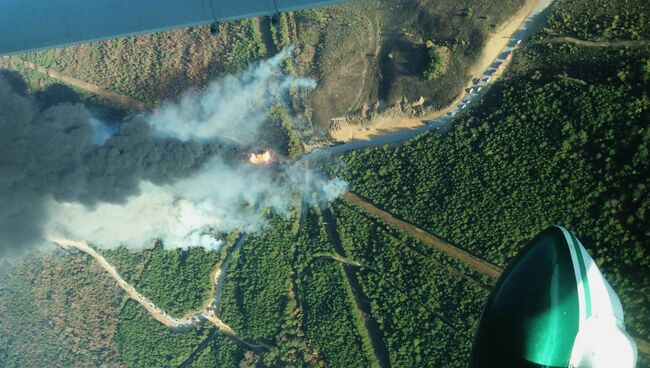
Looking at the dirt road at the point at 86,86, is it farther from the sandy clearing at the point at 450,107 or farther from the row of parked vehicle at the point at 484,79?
the row of parked vehicle at the point at 484,79

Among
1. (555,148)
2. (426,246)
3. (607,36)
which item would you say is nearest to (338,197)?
(426,246)

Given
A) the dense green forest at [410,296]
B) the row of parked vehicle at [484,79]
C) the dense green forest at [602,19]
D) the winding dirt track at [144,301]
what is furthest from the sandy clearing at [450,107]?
the winding dirt track at [144,301]

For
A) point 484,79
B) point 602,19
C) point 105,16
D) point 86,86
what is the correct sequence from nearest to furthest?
point 105,16 → point 602,19 → point 484,79 → point 86,86

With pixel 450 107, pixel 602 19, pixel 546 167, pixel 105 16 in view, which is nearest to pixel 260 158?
pixel 105 16

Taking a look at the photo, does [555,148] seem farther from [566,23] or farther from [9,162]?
[9,162]

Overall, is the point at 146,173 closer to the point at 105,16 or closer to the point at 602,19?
the point at 105,16

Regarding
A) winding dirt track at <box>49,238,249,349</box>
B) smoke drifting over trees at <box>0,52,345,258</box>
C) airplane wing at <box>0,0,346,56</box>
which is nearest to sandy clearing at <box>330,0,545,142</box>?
smoke drifting over trees at <box>0,52,345,258</box>

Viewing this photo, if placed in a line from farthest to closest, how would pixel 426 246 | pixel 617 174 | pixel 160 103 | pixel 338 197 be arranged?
pixel 160 103 → pixel 338 197 → pixel 426 246 → pixel 617 174
